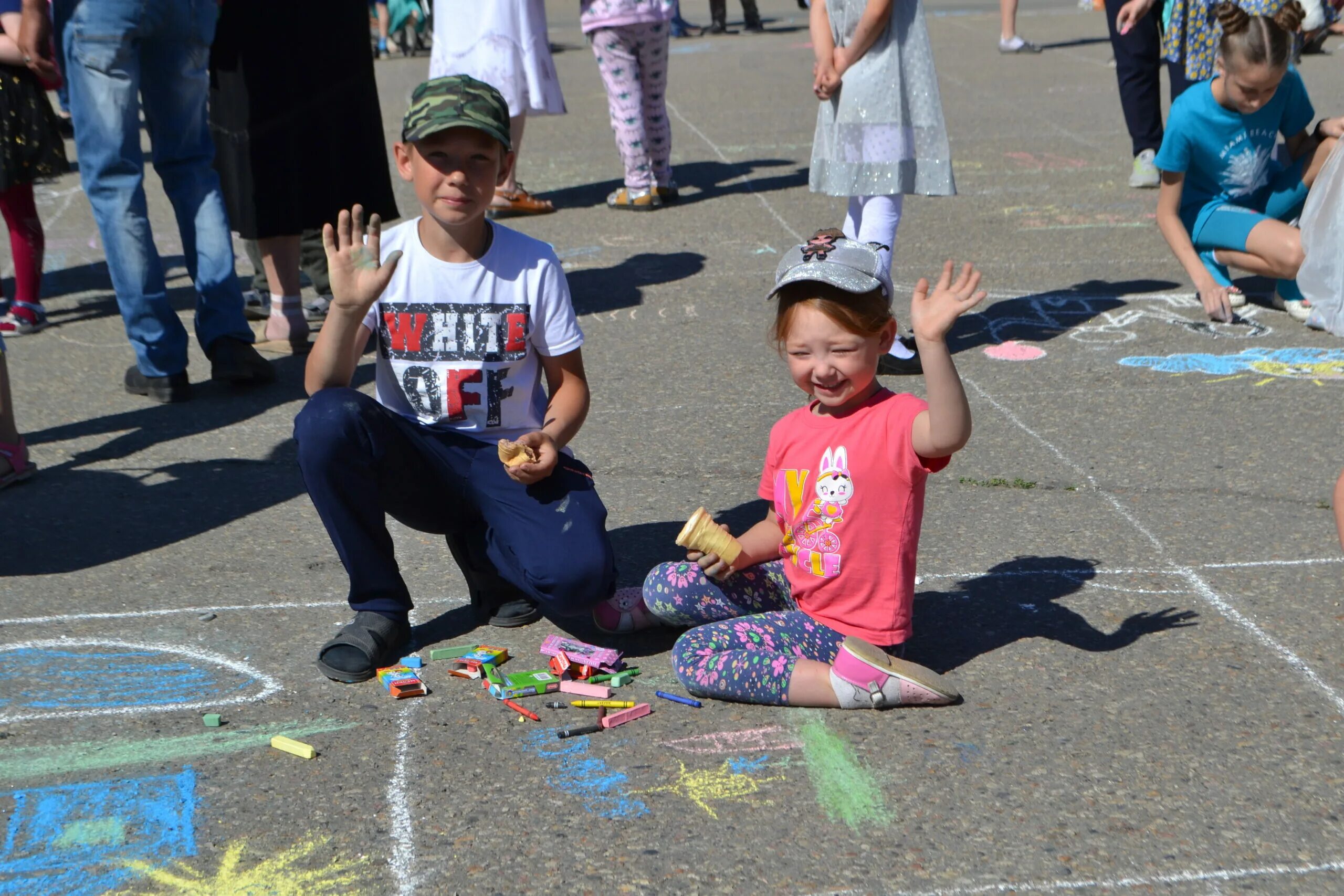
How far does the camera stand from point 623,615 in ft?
10.4

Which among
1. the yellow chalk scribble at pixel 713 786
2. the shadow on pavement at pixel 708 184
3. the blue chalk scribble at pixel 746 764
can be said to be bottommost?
the blue chalk scribble at pixel 746 764

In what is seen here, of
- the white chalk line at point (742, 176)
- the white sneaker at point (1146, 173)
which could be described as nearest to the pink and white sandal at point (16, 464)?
the white chalk line at point (742, 176)

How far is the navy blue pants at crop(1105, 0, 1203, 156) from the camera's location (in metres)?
7.46

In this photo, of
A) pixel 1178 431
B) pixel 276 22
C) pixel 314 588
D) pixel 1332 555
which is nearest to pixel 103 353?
pixel 276 22

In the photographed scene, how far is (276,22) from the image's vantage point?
5.32m

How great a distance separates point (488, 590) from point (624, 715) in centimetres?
61

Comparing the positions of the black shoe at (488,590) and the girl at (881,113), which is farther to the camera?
the girl at (881,113)

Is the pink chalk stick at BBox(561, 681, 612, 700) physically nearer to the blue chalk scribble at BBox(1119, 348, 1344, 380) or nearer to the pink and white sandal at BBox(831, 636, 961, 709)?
the pink and white sandal at BBox(831, 636, 961, 709)

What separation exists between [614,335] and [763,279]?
99 cm

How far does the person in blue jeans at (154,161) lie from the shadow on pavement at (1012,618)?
110 inches

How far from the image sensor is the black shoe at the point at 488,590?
327 centimetres

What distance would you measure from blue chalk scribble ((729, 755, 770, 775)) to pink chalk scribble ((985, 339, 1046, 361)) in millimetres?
2837

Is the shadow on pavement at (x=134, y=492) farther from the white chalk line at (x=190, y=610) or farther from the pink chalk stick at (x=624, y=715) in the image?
the pink chalk stick at (x=624, y=715)

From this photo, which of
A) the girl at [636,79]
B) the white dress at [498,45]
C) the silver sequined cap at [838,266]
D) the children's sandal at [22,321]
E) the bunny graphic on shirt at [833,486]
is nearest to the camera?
the silver sequined cap at [838,266]
